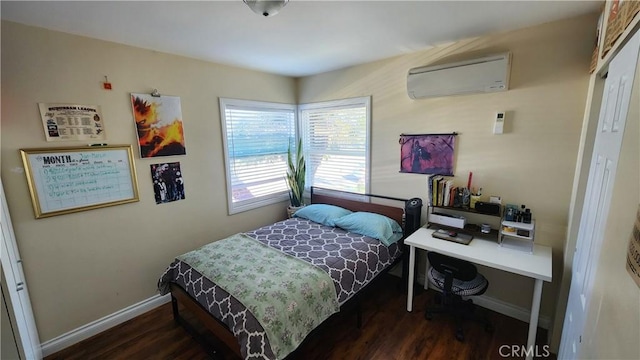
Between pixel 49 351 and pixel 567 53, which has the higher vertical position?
pixel 567 53

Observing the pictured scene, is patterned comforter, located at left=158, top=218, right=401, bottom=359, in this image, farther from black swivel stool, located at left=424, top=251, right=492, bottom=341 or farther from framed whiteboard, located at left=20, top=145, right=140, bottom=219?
framed whiteboard, located at left=20, top=145, right=140, bottom=219

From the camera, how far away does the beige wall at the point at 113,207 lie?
1.80m

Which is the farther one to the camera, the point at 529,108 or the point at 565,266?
the point at 529,108

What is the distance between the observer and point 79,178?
2.03 m

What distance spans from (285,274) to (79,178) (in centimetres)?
180

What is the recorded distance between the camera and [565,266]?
71.3 inches

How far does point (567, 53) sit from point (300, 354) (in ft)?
9.80

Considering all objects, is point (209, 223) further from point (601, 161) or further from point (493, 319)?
point (601, 161)

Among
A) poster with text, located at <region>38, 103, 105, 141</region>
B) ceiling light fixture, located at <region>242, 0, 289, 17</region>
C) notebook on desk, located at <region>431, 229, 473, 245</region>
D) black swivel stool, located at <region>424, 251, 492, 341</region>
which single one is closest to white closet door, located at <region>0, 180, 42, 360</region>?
poster with text, located at <region>38, 103, 105, 141</region>

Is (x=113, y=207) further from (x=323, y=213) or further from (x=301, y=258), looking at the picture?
(x=323, y=213)

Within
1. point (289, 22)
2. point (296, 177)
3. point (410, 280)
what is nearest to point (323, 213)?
point (296, 177)

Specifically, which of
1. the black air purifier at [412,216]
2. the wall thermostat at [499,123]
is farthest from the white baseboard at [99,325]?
the wall thermostat at [499,123]

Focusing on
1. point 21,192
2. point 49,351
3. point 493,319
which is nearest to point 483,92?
point 493,319

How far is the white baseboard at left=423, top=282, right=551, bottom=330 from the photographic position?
7.02 ft
